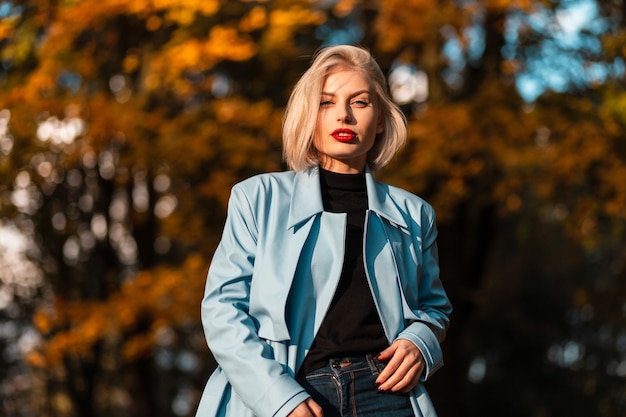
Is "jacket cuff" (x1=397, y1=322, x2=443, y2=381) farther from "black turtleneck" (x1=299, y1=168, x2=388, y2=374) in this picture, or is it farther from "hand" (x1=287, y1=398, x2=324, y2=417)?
"hand" (x1=287, y1=398, x2=324, y2=417)

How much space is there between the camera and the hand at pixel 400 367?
2326 millimetres

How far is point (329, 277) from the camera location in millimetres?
2377

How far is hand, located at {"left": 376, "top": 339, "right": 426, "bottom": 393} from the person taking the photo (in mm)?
2326

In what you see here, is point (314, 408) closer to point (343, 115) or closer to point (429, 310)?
point (429, 310)

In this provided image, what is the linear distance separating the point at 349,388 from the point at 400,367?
146 mm

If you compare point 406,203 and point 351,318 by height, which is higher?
point 406,203

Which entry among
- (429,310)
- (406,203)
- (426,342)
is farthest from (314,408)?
(406,203)

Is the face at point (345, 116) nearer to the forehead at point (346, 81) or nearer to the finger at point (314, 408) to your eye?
the forehead at point (346, 81)

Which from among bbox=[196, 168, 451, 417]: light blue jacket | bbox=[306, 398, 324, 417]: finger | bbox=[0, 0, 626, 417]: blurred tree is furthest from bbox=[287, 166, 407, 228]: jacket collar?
bbox=[0, 0, 626, 417]: blurred tree

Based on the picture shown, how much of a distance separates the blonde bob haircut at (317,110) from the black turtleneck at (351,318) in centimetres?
16

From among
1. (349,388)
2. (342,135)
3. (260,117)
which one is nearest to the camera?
(349,388)

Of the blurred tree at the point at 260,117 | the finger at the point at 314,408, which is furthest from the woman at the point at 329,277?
the blurred tree at the point at 260,117

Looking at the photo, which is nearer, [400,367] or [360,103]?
[400,367]

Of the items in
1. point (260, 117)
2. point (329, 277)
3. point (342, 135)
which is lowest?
point (260, 117)
